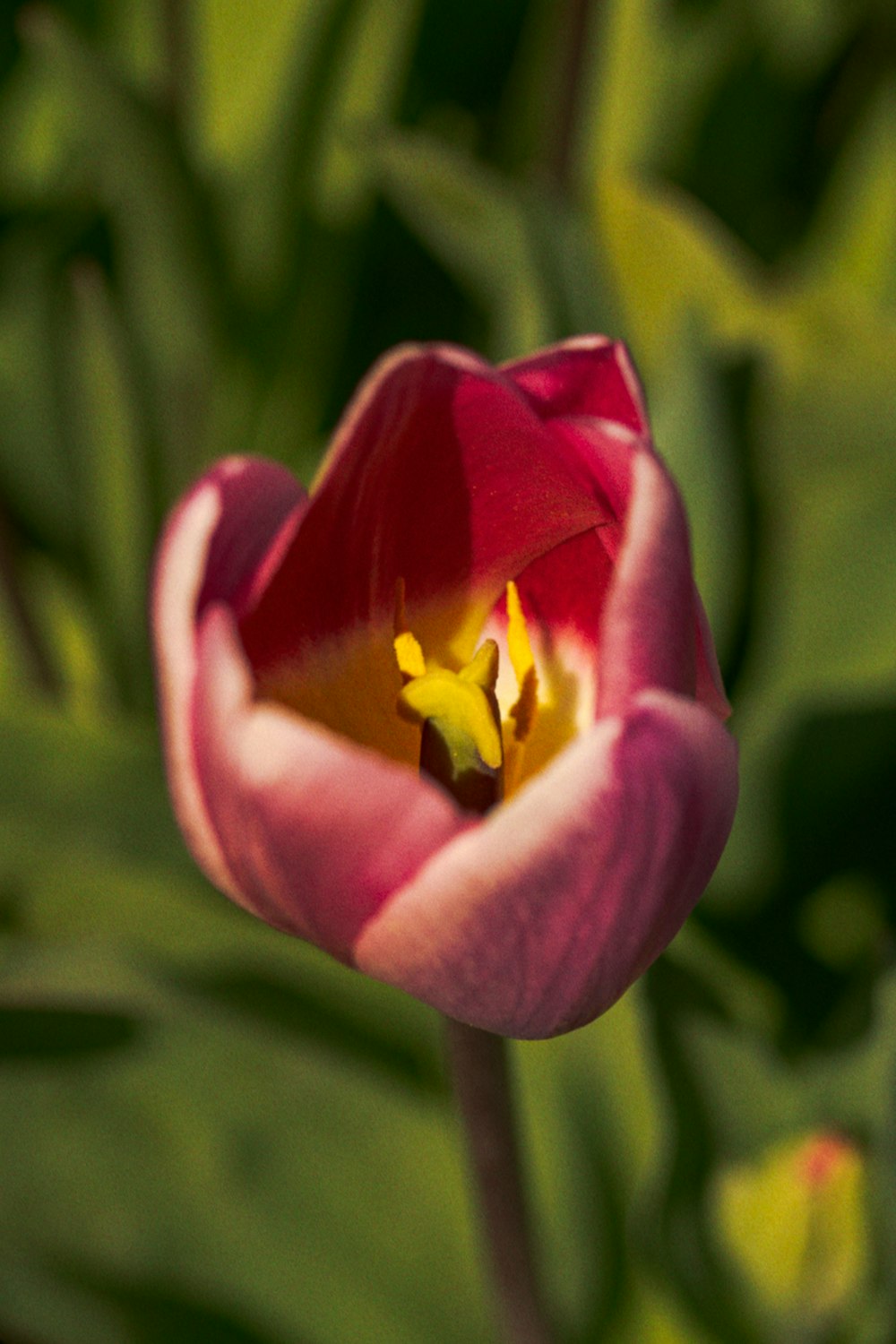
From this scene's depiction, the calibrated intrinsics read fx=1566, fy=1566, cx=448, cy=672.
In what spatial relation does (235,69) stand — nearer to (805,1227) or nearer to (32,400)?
(32,400)

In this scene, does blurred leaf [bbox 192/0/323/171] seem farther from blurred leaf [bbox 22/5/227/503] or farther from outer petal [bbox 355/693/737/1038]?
outer petal [bbox 355/693/737/1038]

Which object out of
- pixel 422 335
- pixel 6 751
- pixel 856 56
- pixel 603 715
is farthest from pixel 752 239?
pixel 603 715

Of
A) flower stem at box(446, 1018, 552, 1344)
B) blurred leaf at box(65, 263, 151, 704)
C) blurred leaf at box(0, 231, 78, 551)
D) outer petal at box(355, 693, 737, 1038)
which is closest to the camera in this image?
outer petal at box(355, 693, 737, 1038)

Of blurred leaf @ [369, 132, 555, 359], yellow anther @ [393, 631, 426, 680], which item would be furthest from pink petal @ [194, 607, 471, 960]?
blurred leaf @ [369, 132, 555, 359]

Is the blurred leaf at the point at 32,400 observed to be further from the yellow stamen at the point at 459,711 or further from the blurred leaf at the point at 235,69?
the yellow stamen at the point at 459,711

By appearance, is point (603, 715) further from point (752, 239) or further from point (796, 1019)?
point (752, 239)

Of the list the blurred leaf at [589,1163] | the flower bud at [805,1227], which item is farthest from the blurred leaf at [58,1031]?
the flower bud at [805,1227]
